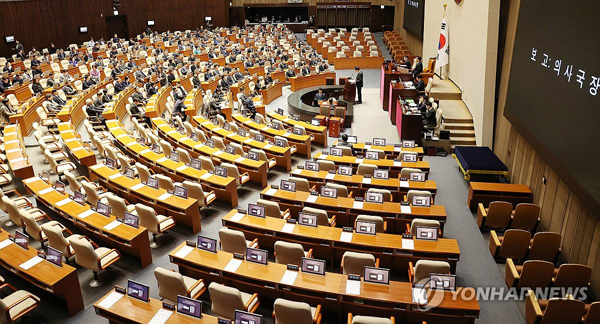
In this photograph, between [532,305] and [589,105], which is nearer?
[532,305]

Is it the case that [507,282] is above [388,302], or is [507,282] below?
below

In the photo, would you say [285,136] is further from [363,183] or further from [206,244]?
[206,244]

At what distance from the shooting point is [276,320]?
551 centimetres

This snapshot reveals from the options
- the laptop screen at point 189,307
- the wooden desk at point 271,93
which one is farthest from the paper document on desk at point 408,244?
the wooden desk at point 271,93

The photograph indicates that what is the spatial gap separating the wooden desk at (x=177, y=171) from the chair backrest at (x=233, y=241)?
8.11 ft

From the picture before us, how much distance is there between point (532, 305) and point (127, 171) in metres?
8.18

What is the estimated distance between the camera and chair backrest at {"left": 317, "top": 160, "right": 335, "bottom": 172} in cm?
1046

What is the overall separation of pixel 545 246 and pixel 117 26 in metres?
35.1

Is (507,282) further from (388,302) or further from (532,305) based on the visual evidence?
(388,302)

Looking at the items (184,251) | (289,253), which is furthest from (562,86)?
(184,251)

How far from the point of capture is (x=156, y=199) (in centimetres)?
877

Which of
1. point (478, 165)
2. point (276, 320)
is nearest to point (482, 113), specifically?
point (478, 165)

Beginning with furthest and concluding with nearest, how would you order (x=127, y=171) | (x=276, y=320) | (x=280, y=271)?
(x=127, y=171) < (x=280, y=271) < (x=276, y=320)

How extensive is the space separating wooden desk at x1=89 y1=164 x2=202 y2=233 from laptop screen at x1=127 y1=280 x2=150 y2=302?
8.75 ft
